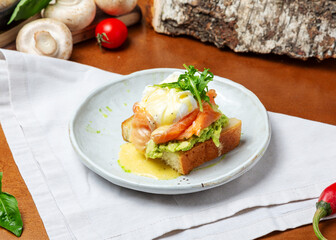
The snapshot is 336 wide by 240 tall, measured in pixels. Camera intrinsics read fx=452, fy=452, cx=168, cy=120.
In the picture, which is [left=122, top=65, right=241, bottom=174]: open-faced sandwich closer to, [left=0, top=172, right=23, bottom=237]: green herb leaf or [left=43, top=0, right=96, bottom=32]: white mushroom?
[left=0, top=172, right=23, bottom=237]: green herb leaf

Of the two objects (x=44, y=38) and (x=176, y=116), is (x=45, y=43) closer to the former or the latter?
(x=44, y=38)

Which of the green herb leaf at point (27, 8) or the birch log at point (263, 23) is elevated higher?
the birch log at point (263, 23)

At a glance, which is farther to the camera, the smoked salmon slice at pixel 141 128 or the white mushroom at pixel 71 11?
the white mushroom at pixel 71 11

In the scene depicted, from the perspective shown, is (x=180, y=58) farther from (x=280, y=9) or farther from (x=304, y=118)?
(x=304, y=118)

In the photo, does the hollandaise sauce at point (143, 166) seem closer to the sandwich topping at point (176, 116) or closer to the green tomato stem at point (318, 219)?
the sandwich topping at point (176, 116)

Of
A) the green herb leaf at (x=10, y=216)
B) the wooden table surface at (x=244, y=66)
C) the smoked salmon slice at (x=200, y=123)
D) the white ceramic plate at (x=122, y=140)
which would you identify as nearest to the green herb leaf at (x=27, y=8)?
the wooden table surface at (x=244, y=66)

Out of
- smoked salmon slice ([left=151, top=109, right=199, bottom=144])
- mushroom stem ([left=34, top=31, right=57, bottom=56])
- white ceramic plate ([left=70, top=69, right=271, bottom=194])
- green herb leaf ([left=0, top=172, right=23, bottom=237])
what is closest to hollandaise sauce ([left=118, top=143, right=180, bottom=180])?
white ceramic plate ([left=70, top=69, right=271, bottom=194])

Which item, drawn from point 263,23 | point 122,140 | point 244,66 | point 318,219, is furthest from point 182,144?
point 263,23

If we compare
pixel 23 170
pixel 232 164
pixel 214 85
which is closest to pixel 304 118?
pixel 214 85
